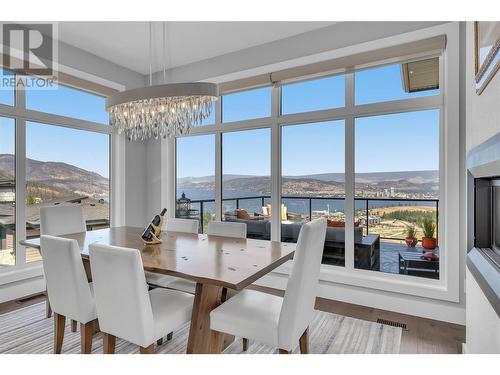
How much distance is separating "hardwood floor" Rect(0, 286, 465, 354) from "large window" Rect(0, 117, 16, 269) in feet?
1.80

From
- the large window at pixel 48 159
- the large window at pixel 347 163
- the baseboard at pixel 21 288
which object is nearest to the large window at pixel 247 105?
the large window at pixel 347 163

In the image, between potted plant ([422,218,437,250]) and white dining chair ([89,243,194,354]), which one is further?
potted plant ([422,218,437,250])

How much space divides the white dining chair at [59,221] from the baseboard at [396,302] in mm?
2358

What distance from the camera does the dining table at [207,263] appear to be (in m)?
1.65

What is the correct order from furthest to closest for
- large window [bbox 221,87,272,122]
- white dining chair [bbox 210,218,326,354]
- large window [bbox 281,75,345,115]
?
large window [bbox 221,87,272,122], large window [bbox 281,75,345,115], white dining chair [bbox 210,218,326,354]

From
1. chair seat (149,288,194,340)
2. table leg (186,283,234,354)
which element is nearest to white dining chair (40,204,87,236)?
chair seat (149,288,194,340)

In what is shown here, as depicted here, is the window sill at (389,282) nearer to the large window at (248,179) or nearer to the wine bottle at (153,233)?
the large window at (248,179)

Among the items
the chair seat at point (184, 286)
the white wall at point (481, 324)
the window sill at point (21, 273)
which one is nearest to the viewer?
the white wall at point (481, 324)

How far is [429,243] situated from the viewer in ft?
9.43

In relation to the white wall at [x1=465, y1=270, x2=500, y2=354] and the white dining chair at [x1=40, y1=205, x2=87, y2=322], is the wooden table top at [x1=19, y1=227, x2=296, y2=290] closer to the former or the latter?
the white dining chair at [x1=40, y1=205, x2=87, y2=322]

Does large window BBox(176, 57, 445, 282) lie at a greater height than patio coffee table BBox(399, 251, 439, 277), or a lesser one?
greater

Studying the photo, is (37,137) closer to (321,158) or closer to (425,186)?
(321,158)

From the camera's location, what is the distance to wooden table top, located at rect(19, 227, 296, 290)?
165cm

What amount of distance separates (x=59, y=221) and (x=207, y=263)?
1.95 metres
